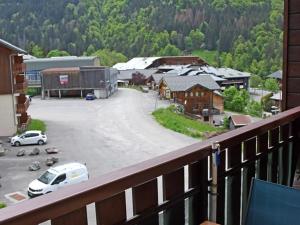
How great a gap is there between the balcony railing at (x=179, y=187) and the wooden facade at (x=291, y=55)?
0.42m

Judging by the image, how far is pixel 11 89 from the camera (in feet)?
43.1

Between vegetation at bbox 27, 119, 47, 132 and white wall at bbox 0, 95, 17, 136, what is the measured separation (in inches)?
52.5

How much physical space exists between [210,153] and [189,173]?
7cm

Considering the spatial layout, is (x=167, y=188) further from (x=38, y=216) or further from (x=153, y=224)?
(x=38, y=216)

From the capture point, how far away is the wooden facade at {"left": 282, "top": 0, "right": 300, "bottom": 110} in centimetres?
183

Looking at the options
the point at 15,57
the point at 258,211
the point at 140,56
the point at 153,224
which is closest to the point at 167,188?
the point at 153,224

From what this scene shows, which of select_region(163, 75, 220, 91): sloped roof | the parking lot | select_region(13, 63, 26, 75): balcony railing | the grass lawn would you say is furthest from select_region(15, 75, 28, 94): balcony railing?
select_region(163, 75, 220, 91): sloped roof

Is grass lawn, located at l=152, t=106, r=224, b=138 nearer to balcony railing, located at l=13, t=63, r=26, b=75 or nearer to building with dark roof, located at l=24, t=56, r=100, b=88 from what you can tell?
balcony railing, located at l=13, t=63, r=26, b=75

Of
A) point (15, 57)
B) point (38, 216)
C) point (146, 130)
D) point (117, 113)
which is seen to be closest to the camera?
point (38, 216)

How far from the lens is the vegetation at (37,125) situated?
1538 centimetres

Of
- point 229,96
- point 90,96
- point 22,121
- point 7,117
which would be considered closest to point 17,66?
point 7,117

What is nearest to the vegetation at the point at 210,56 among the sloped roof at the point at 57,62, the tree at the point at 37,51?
the sloped roof at the point at 57,62

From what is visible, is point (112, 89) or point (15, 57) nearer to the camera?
point (15, 57)

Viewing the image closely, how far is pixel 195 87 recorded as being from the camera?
67.2 ft
